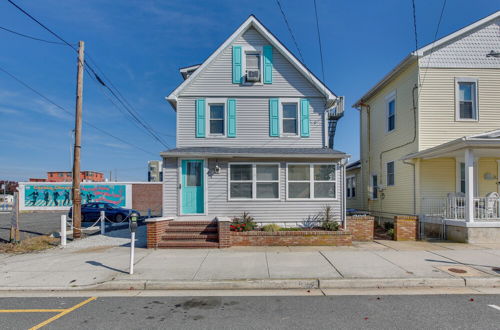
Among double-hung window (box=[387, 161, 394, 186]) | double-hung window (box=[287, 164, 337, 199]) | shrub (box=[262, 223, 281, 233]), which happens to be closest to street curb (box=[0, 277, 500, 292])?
shrub (box=[262, 223, 281, 233])

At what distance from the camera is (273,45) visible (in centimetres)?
1211

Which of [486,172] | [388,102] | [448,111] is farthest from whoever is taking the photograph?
[388,102]

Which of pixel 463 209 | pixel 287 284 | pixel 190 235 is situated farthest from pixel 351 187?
pixel 287 284

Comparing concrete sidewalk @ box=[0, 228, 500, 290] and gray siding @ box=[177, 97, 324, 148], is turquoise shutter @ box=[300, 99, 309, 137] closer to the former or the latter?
gray siding @ box=[177, 97, 324, 148]

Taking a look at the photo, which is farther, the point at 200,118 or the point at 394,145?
the point at 394,145

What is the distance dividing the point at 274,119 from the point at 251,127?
1.02 metres

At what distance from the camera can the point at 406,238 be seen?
34.6 ft

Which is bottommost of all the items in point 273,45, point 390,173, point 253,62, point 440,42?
point 390,173

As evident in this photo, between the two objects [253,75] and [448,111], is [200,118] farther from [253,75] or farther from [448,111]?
[448,111]

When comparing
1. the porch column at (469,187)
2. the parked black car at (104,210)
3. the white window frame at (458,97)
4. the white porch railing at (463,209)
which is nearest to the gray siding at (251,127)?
the porch column at (469,187)

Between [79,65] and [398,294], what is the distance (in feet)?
42.8

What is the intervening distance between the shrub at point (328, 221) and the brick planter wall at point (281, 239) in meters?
0.58

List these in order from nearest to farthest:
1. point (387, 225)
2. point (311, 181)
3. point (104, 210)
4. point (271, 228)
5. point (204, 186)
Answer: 1. point (271, 228)
2. point (204, 186)
3. point (311, 181)
4. point (387, 225)
5. point (104, 210)

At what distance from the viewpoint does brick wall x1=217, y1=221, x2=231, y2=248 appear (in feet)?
29.7
